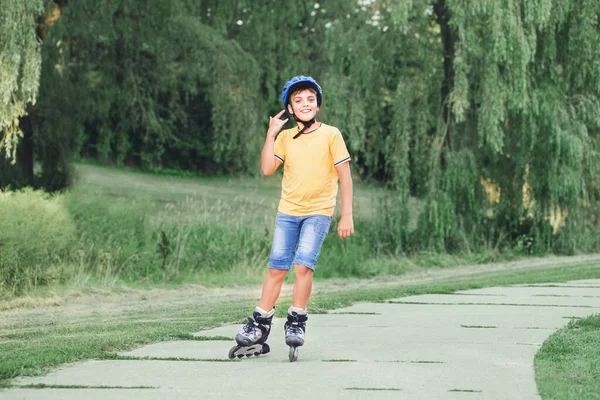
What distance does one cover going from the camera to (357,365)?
606 centimetres

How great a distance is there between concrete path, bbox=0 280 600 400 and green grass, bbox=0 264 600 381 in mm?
210

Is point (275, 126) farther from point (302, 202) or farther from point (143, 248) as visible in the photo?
point (143, 248)

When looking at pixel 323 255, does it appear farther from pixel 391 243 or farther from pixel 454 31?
pixel 454 31

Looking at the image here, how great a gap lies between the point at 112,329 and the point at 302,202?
2544mm

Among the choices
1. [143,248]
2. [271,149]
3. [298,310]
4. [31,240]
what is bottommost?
[143,248]

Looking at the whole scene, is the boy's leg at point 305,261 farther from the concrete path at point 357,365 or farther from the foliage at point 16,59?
the foliage at point 16,59

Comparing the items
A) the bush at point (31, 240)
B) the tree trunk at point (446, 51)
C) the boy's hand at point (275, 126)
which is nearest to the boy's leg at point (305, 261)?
the boy's hand at point (275, 126)

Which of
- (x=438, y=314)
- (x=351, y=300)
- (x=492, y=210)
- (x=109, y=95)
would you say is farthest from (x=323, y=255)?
(x=438, y=314)

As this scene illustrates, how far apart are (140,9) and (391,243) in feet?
22.8

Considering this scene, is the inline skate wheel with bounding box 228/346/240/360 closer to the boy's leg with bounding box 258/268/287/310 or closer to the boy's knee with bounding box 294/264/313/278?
the boy's leg with bounding box 258/268/287/310

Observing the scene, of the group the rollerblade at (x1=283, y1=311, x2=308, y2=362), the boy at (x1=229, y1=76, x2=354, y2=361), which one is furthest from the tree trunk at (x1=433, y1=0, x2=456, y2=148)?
the rollerblade at (x1=283, y1=311, x2=308, y2=362)

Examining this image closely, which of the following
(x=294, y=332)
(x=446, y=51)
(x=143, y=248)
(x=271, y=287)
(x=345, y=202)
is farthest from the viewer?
(x=446, y=51)

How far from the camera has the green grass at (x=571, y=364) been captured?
5.27m

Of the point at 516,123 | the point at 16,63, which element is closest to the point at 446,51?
the point at 516,123
